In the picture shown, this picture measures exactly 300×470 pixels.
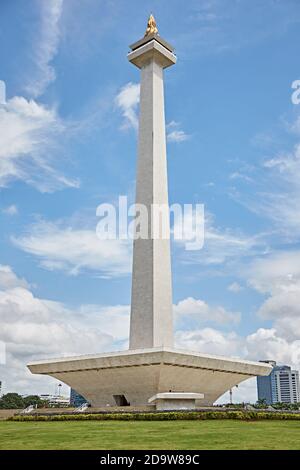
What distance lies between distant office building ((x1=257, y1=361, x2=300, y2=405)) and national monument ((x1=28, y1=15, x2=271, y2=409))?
3480 inches

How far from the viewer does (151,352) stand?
28.1 metres

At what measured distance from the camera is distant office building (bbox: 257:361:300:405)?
117 meters

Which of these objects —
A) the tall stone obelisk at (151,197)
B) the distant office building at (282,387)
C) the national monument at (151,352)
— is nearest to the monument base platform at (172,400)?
the national monument at (151,352)

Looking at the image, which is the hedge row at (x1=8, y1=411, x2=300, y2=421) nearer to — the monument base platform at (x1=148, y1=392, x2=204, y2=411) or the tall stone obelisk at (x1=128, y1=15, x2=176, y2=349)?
the monument base platform at (x1=148, y1=392, x2=204, y2=411)

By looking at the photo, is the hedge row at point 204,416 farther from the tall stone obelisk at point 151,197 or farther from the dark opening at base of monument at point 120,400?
the dark opening at base of monument at point 120,400

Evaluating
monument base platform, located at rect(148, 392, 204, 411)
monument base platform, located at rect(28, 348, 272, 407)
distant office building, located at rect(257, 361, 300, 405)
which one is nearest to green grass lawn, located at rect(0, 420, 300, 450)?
monument base platform, located at rect(28, 348, 272, 407)

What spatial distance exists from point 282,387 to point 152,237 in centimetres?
10064

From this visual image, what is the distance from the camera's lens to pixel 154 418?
69.8ft

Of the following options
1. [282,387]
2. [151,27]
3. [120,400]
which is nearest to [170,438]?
[120,400]

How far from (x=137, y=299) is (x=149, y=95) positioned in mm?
14596

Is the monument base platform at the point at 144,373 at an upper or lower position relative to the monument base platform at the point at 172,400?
upper

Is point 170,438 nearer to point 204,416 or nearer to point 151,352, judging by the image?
point 204,416

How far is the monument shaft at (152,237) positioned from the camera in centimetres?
3256

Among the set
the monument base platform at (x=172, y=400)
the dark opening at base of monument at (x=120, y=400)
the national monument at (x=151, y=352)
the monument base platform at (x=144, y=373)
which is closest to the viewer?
the monument base platform at (x=144, y=373)
